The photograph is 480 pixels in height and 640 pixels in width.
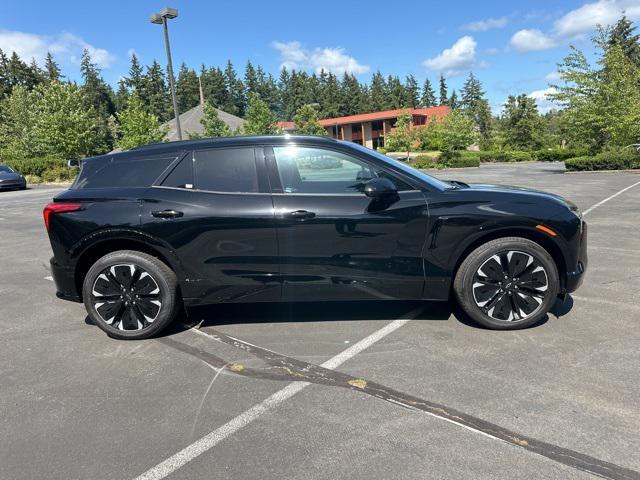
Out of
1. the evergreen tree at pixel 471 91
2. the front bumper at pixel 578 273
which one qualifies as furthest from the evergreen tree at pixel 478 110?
the front bumper at pixel 578 273

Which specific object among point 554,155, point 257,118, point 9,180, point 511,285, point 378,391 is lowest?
point 378,391

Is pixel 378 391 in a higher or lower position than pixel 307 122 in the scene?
lower

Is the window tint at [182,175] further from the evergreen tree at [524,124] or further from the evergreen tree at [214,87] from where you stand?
the evergreen tree at [214,87]

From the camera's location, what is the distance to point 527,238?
160 inches

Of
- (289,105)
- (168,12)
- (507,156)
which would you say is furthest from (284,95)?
(168,12)

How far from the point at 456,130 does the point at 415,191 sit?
143 feet

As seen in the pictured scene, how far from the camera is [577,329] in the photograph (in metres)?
4.05

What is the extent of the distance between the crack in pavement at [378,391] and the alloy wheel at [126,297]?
0.31 meters

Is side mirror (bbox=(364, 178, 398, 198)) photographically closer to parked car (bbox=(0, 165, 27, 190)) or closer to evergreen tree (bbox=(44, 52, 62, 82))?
parked car (bbox=(0, 165, 27, 190))

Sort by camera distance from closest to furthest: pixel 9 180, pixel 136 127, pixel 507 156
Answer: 1. pixel 9 180
2. pixel 136 127
3. pixel 507 156

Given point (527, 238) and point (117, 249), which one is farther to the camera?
point (117, 249)

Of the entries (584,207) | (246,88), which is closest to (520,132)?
(584,207)

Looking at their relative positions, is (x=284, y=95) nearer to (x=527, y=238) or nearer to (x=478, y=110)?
(x=478, y=110)

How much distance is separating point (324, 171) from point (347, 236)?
681 mm
